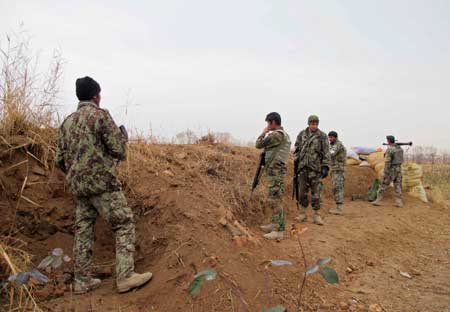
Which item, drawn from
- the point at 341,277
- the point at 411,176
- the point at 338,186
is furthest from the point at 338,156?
the point at 341,277

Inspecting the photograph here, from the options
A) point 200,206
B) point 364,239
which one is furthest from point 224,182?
point 364,239

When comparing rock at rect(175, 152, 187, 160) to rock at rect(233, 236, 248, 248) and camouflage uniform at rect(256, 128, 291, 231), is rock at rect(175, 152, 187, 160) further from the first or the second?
rock at rect(233, 236, 248, 248)

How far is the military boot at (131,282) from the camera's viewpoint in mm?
2939

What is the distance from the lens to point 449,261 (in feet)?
16.7

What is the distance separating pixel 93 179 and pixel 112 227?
0.45 metres

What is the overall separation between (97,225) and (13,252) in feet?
2.97

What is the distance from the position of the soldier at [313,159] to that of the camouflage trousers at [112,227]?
3.48 m

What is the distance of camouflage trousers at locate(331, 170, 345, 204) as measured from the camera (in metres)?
7.59

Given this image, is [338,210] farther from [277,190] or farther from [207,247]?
[207,247]

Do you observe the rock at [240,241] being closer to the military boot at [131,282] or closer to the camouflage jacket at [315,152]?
the military boot at [131,282]

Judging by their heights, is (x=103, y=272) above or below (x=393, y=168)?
below

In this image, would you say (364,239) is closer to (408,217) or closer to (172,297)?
(408,217)

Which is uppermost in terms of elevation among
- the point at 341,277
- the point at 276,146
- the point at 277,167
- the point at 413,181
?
the point at 276,146

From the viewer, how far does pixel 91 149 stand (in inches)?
119
